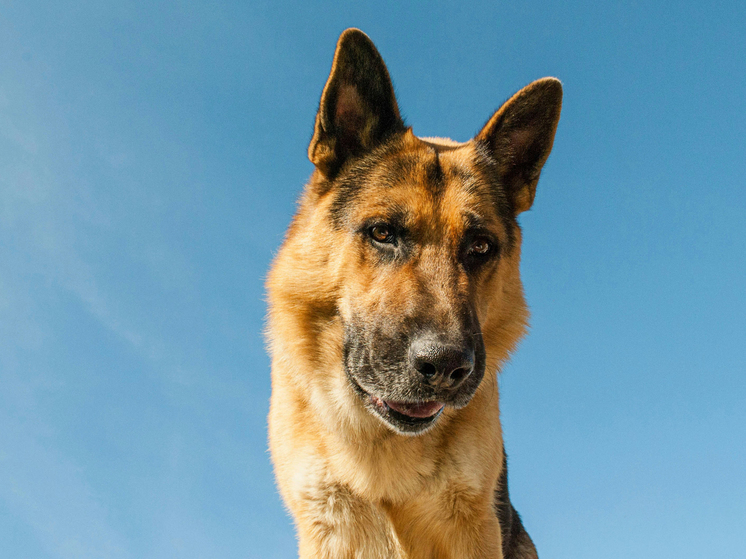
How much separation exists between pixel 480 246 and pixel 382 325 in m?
1.07

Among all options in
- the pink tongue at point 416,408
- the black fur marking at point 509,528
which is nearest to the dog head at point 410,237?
the pink tongue at point 416,408

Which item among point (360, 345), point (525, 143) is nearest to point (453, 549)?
point (360, 345)

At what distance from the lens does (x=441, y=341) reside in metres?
3.40

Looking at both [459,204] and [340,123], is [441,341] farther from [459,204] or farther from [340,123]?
[340,123]

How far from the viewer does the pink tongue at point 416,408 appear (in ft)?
12.4

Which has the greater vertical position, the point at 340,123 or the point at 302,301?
the point at 340,123

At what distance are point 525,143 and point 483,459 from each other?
2581mm

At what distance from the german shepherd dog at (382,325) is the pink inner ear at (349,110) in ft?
0.04

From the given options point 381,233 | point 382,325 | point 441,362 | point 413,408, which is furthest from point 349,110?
point 413,408

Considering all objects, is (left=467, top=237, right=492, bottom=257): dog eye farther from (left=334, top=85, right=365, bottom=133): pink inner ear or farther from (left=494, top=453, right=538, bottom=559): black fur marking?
(left=494, top=453, right=538, bottom=559): black fur marking

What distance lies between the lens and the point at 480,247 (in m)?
4.25

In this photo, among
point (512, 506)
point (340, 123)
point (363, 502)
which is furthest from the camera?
point (512, 506)

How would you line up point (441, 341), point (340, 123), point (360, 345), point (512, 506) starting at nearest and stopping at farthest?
point (441, 341)
point (360, 345)
point (340, 123)
point (512, 506)

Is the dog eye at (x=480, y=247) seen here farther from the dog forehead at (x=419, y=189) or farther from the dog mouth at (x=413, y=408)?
the dog mouth at (x=413, y=408)
